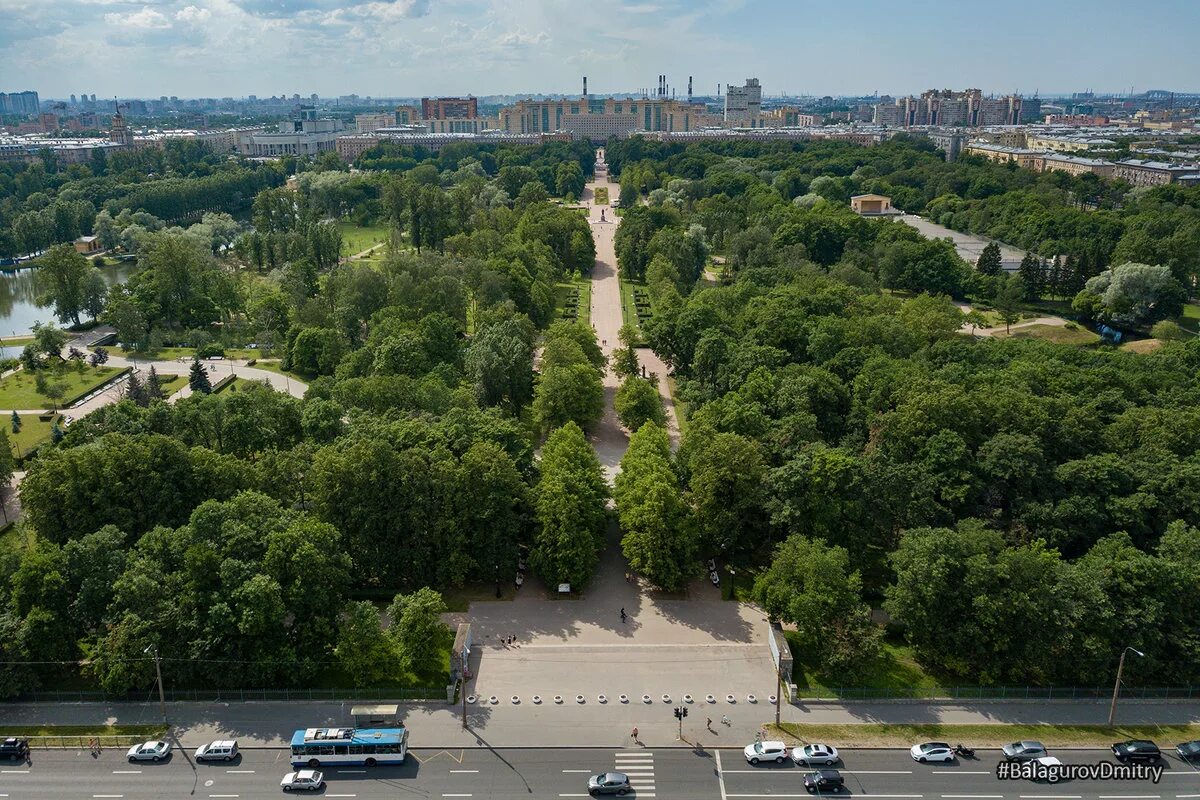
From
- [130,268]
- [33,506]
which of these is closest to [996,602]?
[33,506]

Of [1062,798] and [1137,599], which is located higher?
[1137,599]

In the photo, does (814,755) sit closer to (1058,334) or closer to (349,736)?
(349,736)

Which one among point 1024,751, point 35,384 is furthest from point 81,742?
point 35,384

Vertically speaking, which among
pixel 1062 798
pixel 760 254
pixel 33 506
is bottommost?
pixel 1062 798

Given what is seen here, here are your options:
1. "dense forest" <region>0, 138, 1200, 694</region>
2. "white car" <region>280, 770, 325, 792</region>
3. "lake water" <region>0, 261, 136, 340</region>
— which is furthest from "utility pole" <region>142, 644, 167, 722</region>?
"lake water" <region>0, 261, 136, 340</region>

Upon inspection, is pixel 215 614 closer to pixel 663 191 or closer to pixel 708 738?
pixel 708 738

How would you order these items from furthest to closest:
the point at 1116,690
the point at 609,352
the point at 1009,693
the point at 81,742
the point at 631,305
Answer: the point at 631,305 < the point at 609,352 < the point at 1009,693 < the point at 1116,690 < the point at 81,742
